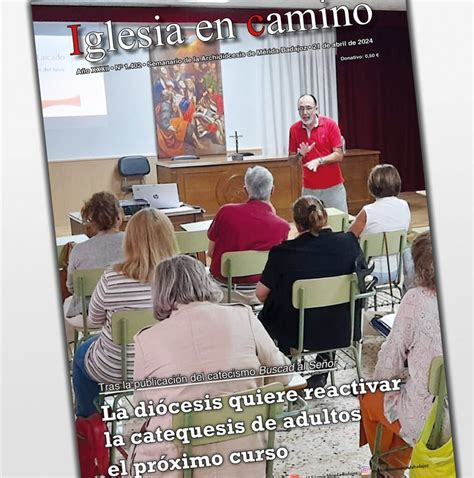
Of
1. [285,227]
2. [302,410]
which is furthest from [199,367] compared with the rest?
[285,227]

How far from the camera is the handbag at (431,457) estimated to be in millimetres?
2102

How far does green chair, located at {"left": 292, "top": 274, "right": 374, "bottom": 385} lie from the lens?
7.47ft

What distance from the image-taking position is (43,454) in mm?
2133

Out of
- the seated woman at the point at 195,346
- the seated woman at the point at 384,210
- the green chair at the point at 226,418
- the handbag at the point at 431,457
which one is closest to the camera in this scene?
the green chair at the point at 226,418

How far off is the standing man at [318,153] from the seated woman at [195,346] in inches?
19.8

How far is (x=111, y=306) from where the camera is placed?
219cm

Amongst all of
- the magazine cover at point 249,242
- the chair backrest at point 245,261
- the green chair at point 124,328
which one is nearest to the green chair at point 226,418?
the magazine cover at point 249,242

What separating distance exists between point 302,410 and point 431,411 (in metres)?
0.41

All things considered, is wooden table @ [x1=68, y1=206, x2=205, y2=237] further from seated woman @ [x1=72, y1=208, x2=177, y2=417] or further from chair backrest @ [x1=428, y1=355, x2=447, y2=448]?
chair backrest @ [x1=428, y1=355, x2=447, y2=448]

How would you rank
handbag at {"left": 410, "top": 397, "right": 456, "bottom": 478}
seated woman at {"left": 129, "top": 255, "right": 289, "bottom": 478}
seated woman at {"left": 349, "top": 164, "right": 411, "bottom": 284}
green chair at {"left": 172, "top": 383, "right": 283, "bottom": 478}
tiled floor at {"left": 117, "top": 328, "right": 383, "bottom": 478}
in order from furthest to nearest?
seated woman at {"left": 349, "top": 164, "right": 411, "bottom": 284} < tiled floor at {"left": 117, "top": 328, "right": 383, "bottom": 478} < handbag at {"left": 410, "top": 397, "right": 456, "bottom": 478} < seated woman at {"left": 129, "top": 255, "right": 289, "bottom": 478} < green chair at {"left": 172, "top": 383, "right": 283, "bottom": 478}

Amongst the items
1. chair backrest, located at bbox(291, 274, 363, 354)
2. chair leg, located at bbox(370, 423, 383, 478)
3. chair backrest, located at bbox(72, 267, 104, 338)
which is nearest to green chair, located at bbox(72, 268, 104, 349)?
chair backrest, located at bbox(72, 267, 104, 338)

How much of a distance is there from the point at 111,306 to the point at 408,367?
3.28 ft

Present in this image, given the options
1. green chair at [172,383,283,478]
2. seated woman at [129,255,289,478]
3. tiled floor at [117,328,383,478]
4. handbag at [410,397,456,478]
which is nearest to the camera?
green chair at [172,383,283,478]

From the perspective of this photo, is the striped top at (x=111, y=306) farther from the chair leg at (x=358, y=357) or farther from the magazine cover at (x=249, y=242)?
the chair leg at (x=358, y=357)
